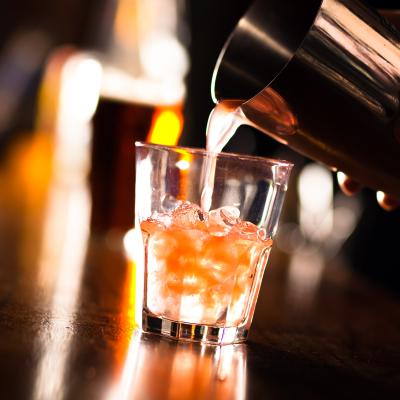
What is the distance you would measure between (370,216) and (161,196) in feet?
7.75

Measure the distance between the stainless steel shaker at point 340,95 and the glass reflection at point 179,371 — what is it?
0.84 feet

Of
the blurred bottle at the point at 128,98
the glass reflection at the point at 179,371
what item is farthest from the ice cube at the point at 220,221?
the blurred bottle at the point at 128,98

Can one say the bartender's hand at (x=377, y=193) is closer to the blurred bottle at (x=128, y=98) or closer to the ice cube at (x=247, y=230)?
the ice cube at (x=247, y=230)

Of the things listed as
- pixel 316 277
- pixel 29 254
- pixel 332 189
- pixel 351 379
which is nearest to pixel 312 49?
pixel 351 379

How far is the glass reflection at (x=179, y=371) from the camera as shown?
64 cm

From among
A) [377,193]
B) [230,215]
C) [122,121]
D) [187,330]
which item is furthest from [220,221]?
[122,121]

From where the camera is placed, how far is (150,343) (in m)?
0.81

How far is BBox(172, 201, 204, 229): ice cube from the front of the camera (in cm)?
86

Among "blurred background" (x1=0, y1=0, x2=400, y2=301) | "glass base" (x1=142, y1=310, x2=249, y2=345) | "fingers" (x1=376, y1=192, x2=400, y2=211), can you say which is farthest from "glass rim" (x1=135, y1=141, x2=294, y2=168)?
"blurred background" (x1=0, y1=0, x2=400, y2=301)

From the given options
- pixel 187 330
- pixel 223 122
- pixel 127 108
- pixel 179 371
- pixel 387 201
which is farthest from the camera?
pixel 127 108

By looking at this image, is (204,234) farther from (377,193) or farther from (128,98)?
(128,98)

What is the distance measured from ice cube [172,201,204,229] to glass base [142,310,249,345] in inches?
4.0

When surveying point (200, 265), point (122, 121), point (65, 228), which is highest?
point (122, 121)

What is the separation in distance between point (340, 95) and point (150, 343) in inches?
13.2
